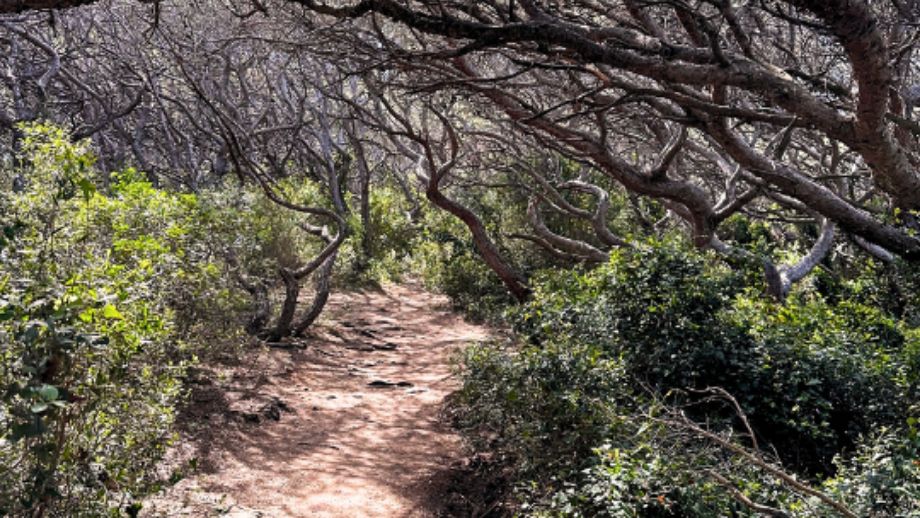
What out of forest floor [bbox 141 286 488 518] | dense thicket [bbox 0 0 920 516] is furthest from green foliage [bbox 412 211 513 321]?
dense thicket [bbox 0 0 920 516]

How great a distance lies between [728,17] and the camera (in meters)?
4.68

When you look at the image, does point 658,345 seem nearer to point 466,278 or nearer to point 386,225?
point 466,278

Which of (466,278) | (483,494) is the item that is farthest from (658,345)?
(466,278)

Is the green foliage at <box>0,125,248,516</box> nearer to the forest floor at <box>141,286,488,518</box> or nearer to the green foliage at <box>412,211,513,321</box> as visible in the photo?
the forest floor at <box>141,286,488,518</box>

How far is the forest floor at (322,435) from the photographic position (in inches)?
238

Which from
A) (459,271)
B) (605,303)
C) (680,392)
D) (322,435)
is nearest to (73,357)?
(680,392)

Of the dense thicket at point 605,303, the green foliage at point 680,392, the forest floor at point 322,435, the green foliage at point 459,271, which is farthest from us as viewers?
the green foliage at point 459,271

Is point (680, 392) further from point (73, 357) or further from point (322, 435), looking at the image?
point (73, 357)

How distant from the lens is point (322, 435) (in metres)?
7.76

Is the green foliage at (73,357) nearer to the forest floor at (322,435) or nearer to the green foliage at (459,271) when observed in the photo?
the forest floor at (322,435)

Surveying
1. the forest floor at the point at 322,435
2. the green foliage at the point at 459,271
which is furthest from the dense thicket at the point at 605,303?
the green foliage at the point at 459,271

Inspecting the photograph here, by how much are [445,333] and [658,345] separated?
693 centimetres

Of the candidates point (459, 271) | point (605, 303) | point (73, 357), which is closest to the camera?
point (73, 357)

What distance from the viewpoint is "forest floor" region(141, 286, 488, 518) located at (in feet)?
19.8
